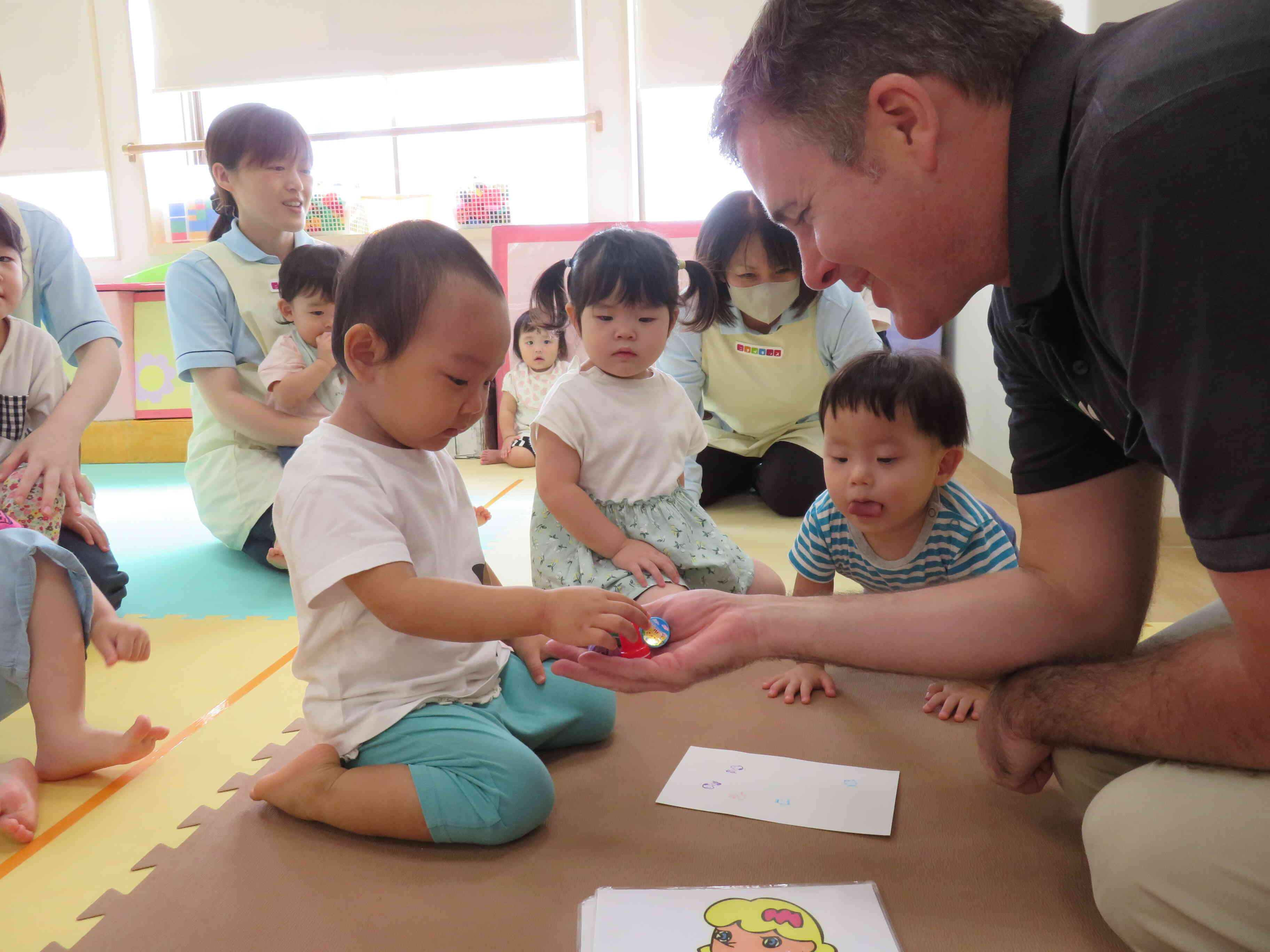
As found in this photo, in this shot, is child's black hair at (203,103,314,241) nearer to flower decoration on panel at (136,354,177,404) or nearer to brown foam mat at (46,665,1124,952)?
brown foam mat at (46,665,1124,952)

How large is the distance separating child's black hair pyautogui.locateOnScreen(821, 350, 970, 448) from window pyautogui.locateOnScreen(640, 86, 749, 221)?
3.19 metres

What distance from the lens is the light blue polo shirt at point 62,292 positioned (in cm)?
190

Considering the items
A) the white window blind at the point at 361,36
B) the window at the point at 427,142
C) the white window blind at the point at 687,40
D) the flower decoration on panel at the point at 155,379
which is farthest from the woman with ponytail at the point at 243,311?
the white window blind at the point at 687,40

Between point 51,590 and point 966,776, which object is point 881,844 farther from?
point 51,590

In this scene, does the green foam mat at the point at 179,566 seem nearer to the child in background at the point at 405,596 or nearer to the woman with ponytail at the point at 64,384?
the woman with ponytail at the point at 64,384

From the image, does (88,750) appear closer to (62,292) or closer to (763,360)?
(62,292)

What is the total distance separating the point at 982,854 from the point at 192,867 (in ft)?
2.72

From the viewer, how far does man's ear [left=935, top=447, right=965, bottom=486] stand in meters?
1.45

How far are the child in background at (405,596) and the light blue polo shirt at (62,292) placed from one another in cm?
112

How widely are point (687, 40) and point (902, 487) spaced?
353cm

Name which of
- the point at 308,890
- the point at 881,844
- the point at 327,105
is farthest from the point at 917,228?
the point at 327,105

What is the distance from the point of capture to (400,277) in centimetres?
104

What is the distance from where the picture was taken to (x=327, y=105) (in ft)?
15.4

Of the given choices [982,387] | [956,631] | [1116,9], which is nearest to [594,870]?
[956,631]
